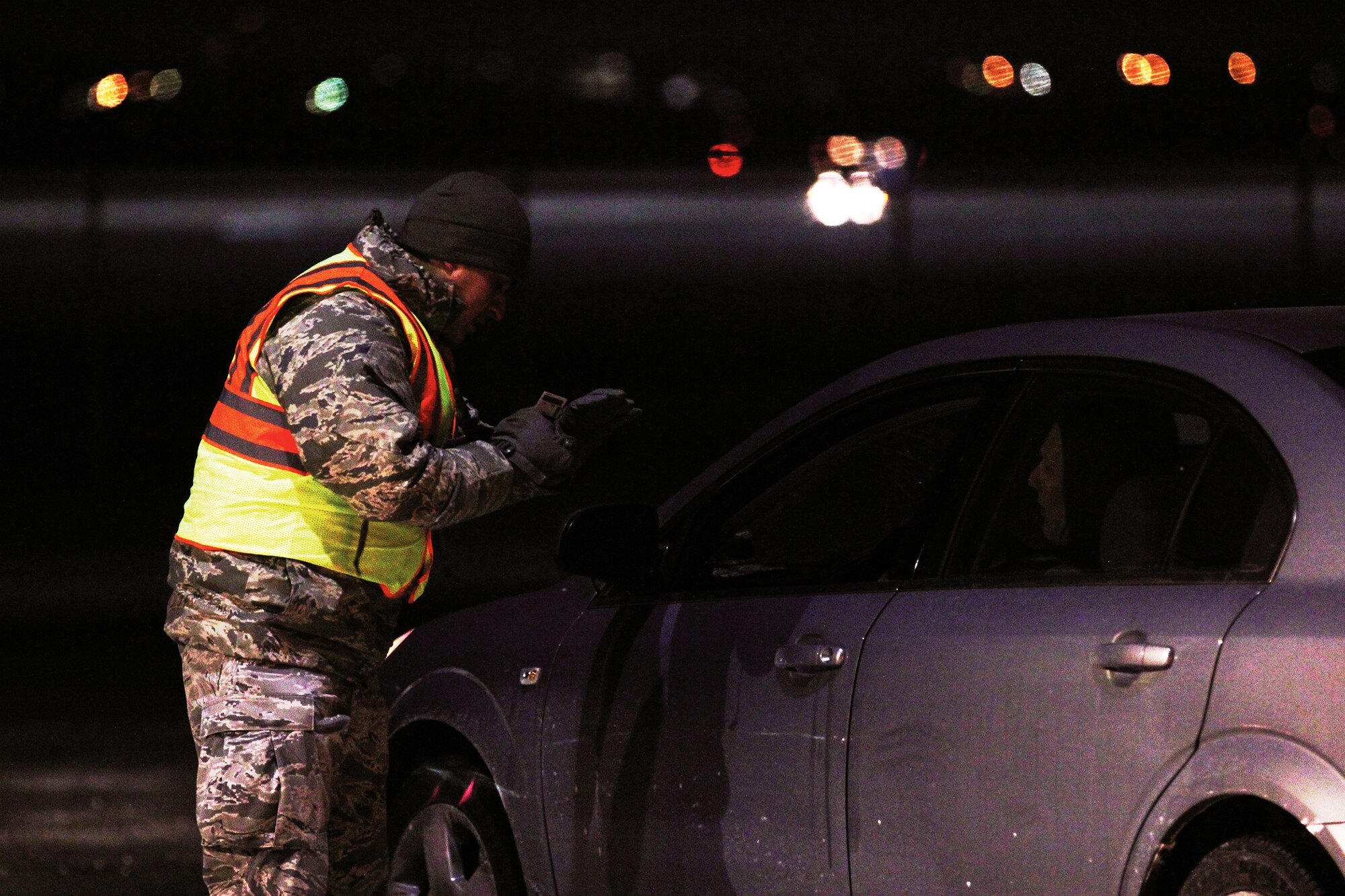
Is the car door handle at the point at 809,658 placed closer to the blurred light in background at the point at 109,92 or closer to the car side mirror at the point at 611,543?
the car side mirror at the point at 611,543

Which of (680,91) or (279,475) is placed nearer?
(279,475)

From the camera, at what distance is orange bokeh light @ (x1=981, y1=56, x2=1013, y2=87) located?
16734mm

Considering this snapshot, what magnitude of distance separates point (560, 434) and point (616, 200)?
16.4 metres

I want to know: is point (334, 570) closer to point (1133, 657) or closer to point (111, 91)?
point (1133, 657)

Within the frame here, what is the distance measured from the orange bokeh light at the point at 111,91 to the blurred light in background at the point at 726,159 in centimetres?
537

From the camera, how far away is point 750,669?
3.66 m

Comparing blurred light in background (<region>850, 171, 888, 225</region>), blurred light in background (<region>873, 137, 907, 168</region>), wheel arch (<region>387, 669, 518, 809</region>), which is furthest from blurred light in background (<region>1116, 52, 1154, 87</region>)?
wheel arch (<region>387, 669, 518, 809</region>)

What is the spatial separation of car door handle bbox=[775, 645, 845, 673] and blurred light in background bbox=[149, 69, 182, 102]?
15.8m

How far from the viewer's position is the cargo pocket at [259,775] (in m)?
3.58

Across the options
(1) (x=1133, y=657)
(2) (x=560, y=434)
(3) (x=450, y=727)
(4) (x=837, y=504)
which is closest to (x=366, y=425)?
(2) (x=560, y=434)

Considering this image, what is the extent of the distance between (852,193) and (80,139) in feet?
23.4

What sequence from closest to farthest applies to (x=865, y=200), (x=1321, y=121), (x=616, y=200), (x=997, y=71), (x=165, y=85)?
(x=1321, y=121)
(x=997, y=71)
(x=165, y=85)
(x=865, y=200)
(x=616, y=200)

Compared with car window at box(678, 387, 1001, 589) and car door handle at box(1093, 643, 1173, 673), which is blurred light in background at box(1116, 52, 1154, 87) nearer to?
car window at box(678, 387, 1001, 589)

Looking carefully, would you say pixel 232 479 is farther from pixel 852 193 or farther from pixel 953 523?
pixel 852 193
